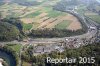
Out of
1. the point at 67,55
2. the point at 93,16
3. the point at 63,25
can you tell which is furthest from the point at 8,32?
the point at 93,16

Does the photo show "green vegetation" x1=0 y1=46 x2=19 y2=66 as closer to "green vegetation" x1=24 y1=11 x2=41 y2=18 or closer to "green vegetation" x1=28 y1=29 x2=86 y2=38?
"green vegetation" x1=28 y1=29 x2=86 y2=38

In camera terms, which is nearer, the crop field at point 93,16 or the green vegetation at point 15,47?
the green vegetation at point 15,47

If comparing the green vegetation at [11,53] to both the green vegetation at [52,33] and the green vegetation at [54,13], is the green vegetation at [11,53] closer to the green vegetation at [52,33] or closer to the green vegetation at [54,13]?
the green vegetation at [52,33]

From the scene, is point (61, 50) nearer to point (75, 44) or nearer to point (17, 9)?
point (75, 44)

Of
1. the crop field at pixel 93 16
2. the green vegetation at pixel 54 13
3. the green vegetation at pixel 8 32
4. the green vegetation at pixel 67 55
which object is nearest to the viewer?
the green vegetation at pixel 67 55

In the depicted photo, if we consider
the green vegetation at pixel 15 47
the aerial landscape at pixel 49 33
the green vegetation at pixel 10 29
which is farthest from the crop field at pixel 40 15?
the green vegetation at pixel 15 47

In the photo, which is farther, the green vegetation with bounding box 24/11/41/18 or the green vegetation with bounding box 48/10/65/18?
the green vegetation with bounding box 48/10/65/18

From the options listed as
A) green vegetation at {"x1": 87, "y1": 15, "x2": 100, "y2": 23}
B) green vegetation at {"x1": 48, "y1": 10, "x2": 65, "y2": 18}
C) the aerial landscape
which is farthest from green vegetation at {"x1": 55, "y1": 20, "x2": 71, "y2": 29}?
green vegetation at {"x1": 87, "y1": 15, "x2": 100, "y2": 23}

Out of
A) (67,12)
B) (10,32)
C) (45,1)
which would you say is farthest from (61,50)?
(45,1)
